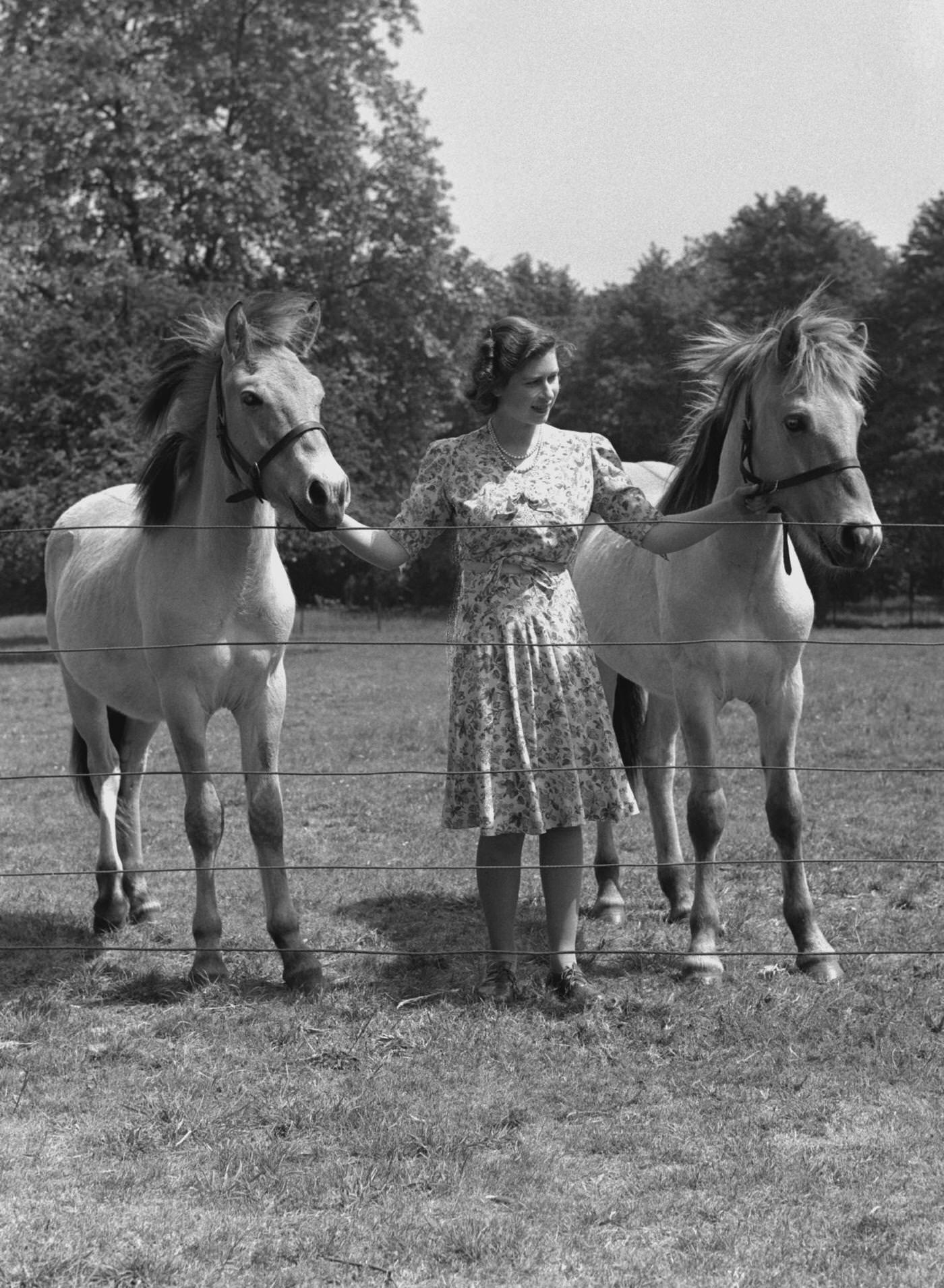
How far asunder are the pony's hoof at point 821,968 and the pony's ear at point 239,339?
119 inches

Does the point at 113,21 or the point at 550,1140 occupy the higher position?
the point at 113,21

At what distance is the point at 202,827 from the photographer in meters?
5.25

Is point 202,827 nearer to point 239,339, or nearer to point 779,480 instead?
point 239,339

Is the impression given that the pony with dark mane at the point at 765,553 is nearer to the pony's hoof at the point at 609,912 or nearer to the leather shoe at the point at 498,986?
the leather shoe at the point at 498,986

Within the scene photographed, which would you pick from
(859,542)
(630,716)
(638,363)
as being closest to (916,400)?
(638,363)

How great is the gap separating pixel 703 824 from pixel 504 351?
200 centimetres

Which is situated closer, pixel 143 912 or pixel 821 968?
pixel 821 968

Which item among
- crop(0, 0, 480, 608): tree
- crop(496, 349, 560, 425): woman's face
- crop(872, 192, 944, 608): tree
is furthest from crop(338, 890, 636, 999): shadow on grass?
crop(872, 192, 944, 608): tree

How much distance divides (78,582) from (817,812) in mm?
4837

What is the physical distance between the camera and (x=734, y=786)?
32.8ft

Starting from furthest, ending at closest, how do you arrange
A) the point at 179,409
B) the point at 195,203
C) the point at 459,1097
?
the point at 195,203 < the point at 179,409 < the point at 459,1097

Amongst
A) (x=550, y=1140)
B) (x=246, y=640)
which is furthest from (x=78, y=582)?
(x=550, y=1140)

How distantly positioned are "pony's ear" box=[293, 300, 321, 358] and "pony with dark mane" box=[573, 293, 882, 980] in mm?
1518

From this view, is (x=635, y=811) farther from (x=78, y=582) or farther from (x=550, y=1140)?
(x=78, y=582)
